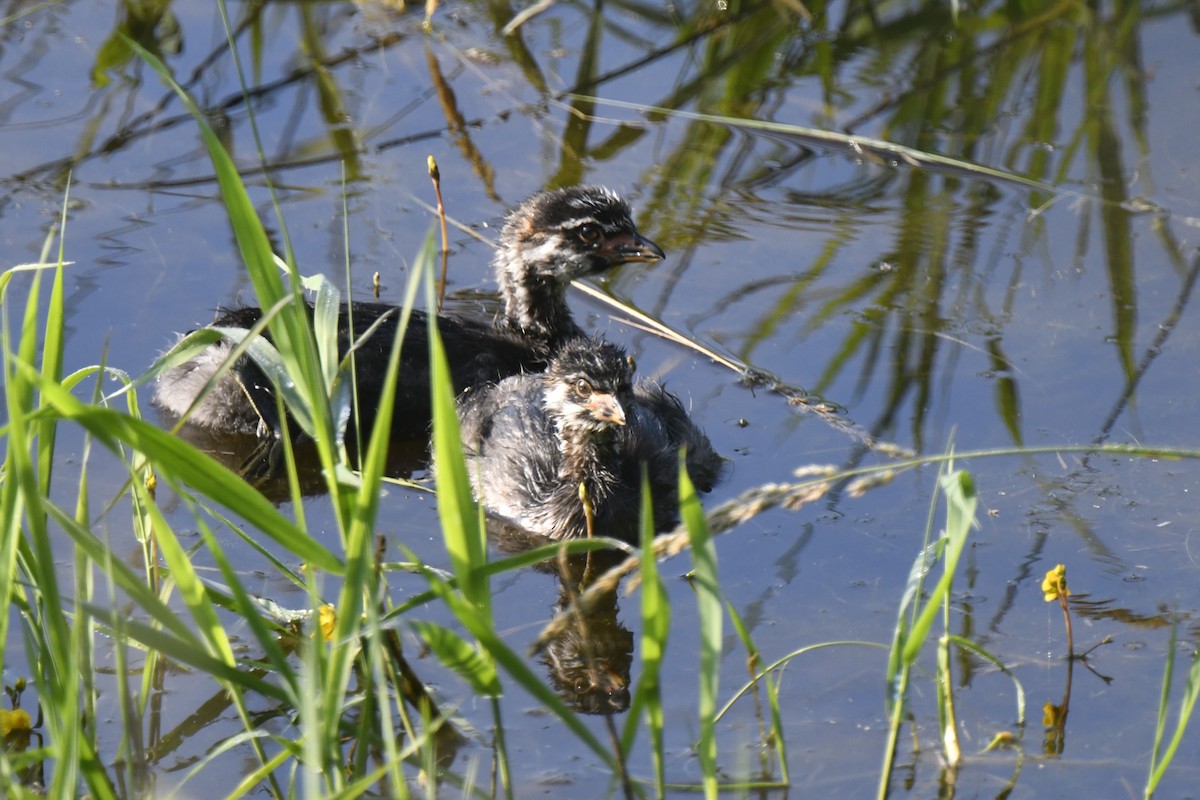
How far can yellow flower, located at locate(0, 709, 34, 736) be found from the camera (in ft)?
12.9

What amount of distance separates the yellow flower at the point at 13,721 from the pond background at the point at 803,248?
348 mm

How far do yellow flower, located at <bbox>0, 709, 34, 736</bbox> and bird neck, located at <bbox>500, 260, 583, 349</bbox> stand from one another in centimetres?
309

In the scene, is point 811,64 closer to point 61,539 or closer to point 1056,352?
point 1056,352

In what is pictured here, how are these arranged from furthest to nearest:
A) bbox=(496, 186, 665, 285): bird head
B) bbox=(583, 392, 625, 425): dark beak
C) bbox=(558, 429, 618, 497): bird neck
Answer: bbox=(496, 186, 665, 285): bird head
bbox=(558, 429, 618, 497): bird neck
bbox=(583, 392, 625, 425): dark beak

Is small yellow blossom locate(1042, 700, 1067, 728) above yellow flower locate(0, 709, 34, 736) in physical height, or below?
below

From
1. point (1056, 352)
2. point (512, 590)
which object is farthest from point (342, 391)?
point (1056, 352)

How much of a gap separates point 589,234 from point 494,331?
56 cm

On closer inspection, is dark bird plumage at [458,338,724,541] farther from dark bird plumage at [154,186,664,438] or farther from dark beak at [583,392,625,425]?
dark bird plumage at [154,186,664,438]

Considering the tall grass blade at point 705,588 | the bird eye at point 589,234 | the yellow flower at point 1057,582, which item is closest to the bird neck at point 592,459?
the bird eye at point 589,234

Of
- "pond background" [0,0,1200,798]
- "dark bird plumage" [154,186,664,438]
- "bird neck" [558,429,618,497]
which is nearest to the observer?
"pond background" [0,0,1200,798]

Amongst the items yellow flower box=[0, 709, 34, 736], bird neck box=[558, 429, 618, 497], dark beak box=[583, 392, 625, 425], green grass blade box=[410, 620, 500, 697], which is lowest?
yellow flower box=[0, 709, 34, 736]

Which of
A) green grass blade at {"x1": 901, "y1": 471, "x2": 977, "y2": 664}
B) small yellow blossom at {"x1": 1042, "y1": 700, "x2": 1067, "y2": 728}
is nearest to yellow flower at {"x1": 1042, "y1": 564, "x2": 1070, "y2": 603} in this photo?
small yellow blossom at {"x1": 1042, "y1": 700, "x2": 1067, "y2": 728}

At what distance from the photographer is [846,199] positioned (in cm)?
753

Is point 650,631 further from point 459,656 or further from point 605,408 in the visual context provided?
point 605,408
